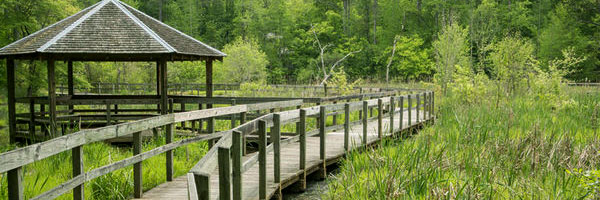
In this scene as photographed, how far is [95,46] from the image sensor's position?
39.1 ft

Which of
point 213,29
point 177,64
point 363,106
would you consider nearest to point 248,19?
point 213,29

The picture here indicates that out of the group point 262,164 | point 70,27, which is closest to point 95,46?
point 70,27

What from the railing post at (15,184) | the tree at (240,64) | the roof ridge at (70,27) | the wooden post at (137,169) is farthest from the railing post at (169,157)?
the tree at (240,64)

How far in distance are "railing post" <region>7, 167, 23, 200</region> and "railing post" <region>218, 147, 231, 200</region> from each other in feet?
4.25

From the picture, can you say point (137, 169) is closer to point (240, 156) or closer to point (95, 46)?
point (240, 156)

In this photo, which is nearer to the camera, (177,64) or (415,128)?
(415,128)

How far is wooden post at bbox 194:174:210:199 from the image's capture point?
8.67ft

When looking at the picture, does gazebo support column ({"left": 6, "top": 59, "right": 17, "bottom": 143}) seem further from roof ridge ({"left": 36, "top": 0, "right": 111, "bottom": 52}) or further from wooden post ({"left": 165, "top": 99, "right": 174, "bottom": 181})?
wooden post ({"left": 165, "top": 99, "right": 174, "bottom": 181})

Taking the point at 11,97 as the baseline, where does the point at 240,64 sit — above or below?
above

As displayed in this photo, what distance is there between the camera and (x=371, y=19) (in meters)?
53.9

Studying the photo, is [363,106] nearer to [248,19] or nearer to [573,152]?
[573,152]

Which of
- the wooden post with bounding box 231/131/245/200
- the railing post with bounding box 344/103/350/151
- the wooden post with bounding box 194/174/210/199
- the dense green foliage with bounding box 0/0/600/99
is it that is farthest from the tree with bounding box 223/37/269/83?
the wooden post with bounding box 194/174/210/199

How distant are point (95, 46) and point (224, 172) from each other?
9347 millimetres

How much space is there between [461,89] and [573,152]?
8.54 m
